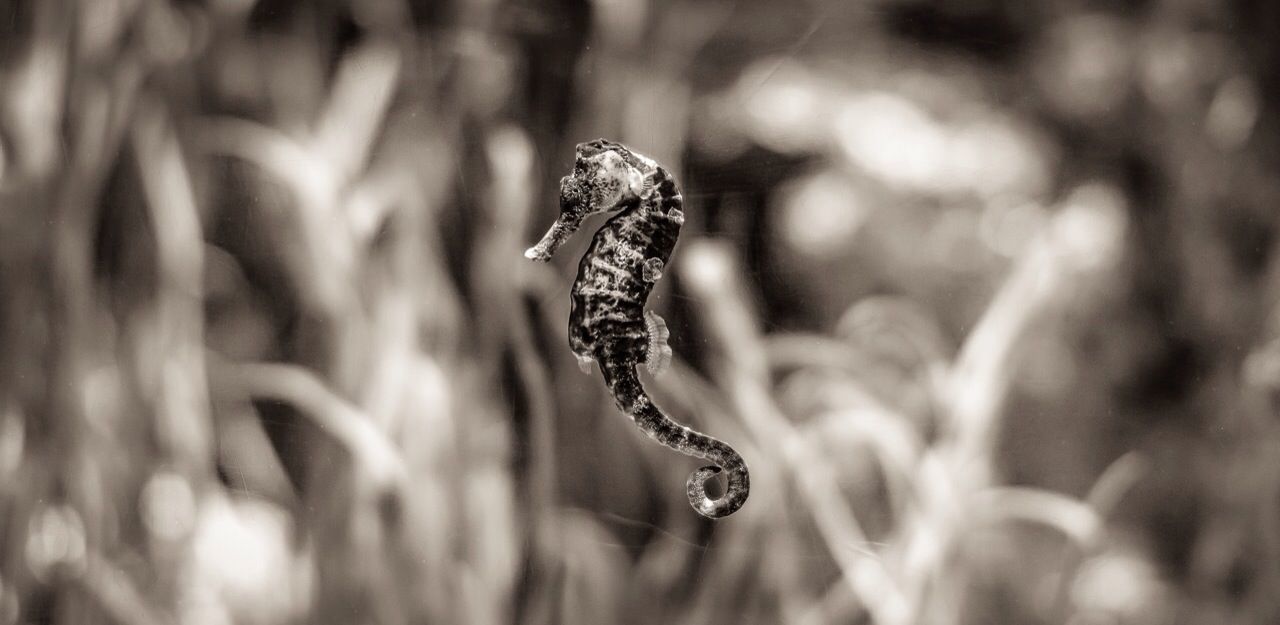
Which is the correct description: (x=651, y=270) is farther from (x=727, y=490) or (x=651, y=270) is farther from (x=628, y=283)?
(x=727, y=490)

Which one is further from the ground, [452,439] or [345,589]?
[452,439]

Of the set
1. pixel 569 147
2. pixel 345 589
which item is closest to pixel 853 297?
pixel 569 147

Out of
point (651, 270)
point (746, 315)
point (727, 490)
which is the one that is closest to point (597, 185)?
point (651, 270)

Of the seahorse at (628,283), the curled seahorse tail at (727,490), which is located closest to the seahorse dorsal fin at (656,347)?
the seahorse at (628,283)

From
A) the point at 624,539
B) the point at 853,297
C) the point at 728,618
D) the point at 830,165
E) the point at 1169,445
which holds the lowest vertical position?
the point at 728,618

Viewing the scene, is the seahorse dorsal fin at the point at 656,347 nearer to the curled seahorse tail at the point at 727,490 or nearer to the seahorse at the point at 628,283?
the seahorse at the point at 628,283

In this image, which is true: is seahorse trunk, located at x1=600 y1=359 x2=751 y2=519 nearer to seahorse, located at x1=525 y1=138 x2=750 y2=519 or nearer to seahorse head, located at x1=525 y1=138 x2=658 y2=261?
seahorse, located at x1=525 y1=138 x2=750 y2=519

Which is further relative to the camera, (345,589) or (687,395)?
(345,589)

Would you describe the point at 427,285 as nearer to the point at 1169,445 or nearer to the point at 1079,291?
the point at 1079,291
